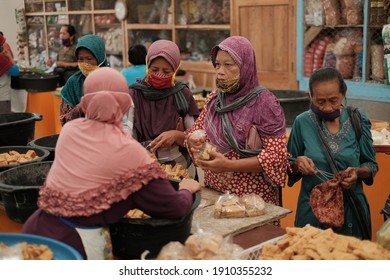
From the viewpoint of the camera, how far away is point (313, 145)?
8.22 ft

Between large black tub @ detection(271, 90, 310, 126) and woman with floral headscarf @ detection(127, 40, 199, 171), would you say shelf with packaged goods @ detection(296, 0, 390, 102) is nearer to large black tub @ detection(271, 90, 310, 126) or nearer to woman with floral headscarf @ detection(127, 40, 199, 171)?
large black tub @ detection(271, 90, 310, 126)

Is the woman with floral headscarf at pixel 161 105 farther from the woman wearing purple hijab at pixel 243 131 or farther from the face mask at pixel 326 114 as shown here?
the face mask at pixel 326 114

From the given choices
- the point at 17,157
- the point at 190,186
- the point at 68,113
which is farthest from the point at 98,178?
the point at 68,113

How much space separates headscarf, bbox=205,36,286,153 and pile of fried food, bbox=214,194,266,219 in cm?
27

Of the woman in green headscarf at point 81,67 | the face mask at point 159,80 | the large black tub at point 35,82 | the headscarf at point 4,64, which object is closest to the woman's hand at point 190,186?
the face mask at point 159,80

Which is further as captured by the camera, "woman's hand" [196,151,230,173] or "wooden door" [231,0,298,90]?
"wooden door" [231,0,298,90]

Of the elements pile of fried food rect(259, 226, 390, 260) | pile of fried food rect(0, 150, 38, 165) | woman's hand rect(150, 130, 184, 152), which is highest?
woman's hand rect(150, 130, 184, 152)

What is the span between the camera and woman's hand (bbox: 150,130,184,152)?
9.00 ft

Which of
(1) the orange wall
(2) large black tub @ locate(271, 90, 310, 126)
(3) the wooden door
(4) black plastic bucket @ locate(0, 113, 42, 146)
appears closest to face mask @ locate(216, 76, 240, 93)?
(2) large black tub @ locate(271, 90, 310, 126)

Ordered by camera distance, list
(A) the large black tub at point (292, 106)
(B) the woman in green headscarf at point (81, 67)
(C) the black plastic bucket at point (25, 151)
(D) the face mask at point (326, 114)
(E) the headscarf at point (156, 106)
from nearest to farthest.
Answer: (D) the face mask at point (326, 114)
(C) the black plastic bucket at point (25, 151)
(E) the headscarf at point (156, 106)
(B) the woman in green headscarf at point (81, 67)
(A) the large black tub at point (292, 106)

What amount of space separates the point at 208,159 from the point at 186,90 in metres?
0.68

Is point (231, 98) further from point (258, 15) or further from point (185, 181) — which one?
point (258, 15)

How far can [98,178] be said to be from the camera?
1.67 meters

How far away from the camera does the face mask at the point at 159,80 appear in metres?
2.83
